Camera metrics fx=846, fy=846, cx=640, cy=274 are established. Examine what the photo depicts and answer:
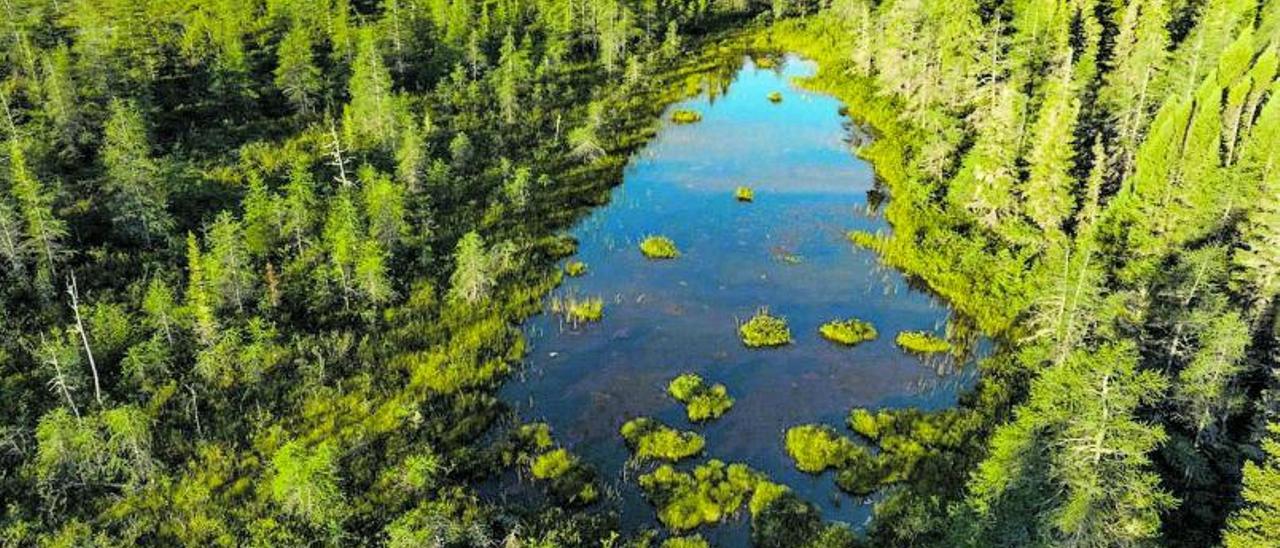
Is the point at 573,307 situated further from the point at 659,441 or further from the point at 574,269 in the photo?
the point at 659,441

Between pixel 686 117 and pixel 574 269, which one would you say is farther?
pixel 686 117

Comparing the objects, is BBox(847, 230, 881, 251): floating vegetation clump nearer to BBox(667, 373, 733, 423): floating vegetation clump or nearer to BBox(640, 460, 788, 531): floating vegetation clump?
BBox(667, 373, 733, 423): floating vegetation clump

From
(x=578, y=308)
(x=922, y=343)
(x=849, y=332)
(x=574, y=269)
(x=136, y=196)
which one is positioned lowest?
(x=922, y=343)

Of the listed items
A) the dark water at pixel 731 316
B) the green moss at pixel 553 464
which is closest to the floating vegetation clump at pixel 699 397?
the dark water at pixel 731 316

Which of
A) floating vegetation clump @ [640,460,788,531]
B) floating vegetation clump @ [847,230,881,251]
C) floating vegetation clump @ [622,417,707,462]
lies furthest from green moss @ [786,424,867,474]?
floating vegetation clump @ [847,230,881,251]

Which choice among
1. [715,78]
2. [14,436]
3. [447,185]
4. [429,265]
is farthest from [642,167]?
[14,436]

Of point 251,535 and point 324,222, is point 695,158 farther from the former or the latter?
point 251,535

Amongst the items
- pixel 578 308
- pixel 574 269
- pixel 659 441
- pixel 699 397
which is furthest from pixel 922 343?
pixel 574 269
